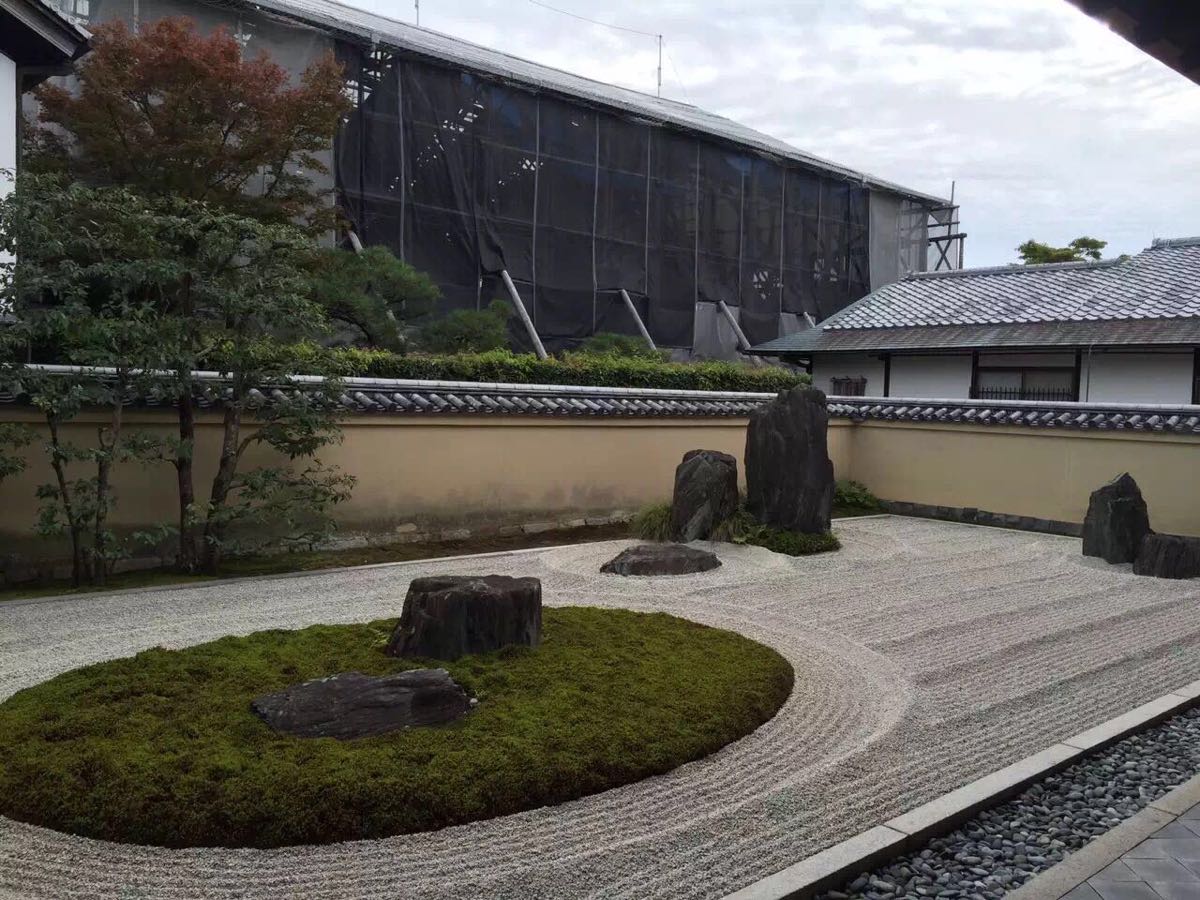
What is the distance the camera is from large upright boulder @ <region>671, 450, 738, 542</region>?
9.90 metres

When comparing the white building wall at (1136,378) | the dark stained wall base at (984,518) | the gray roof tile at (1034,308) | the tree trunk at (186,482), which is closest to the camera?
the tree trunk at (186,482)

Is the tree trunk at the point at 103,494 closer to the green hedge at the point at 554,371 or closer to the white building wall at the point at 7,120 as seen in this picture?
the green hedge at the point at 554,371

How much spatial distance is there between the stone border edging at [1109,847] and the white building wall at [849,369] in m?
15.2

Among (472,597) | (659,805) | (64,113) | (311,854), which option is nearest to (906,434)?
(472,597)

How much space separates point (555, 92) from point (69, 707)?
62.9 feet

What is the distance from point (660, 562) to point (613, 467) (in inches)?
136

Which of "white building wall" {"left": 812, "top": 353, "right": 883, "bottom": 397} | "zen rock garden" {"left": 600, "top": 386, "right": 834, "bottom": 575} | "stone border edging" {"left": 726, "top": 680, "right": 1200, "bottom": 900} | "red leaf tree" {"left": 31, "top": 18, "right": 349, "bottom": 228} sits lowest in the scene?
"stone border edging" {"left": 726, "top": 680, "right": 1200, "bottom": 900}

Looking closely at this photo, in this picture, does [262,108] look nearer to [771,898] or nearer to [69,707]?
[69,707]

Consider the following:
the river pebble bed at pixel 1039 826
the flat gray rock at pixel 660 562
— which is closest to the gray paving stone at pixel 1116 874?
the river pebble bed at pixel 1039 826

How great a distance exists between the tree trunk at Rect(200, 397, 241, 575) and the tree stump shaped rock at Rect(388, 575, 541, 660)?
3362 mm

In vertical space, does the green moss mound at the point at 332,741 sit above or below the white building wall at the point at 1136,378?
below

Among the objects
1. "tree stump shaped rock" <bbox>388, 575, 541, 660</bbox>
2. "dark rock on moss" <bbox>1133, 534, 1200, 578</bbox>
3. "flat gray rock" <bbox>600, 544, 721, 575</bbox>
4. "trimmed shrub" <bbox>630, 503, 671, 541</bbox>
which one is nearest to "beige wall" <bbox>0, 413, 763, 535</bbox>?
"trimmed shrub" <bbox>630, 503, 671, 541</bbox>

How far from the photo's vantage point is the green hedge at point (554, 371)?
1025cm

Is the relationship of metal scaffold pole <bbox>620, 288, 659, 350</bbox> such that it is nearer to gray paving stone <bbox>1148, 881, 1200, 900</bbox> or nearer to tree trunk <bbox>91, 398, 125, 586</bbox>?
tree trunk <bbox>91, 398, 125, 586</bbox>
